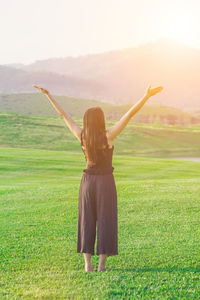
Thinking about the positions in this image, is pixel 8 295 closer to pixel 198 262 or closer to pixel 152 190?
pixel 198 262

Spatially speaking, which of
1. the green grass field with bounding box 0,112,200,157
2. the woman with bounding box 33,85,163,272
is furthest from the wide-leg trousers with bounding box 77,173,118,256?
the green grass field with bounding box 0,112,200,157

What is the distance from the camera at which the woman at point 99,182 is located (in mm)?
6004

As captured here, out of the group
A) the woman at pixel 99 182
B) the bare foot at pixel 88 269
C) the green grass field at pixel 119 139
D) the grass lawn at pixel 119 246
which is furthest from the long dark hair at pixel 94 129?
the green grass field at pixel 119 139

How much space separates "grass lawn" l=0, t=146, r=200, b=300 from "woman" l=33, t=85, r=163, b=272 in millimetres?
598

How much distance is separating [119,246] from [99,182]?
2732 mm

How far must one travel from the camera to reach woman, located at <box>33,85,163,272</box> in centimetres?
600

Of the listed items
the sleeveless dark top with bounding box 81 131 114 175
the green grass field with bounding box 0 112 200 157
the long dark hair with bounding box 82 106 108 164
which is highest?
the long dark hair with bounding box 82 106 108 164

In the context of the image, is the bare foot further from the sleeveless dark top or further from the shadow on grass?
the sleeveless dark top

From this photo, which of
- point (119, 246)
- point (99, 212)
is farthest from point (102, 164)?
point (119, 246)

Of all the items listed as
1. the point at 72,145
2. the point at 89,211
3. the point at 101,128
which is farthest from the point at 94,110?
the point at 72,145

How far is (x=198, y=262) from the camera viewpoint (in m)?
7.04

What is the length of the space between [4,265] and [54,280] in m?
1.45

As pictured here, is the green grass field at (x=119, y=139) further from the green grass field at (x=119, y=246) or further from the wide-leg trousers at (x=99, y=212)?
the wide-leg trousers at (x=99, y=212)

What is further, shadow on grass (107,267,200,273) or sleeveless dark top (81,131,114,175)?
shadow on grass (107,267,200,273)
